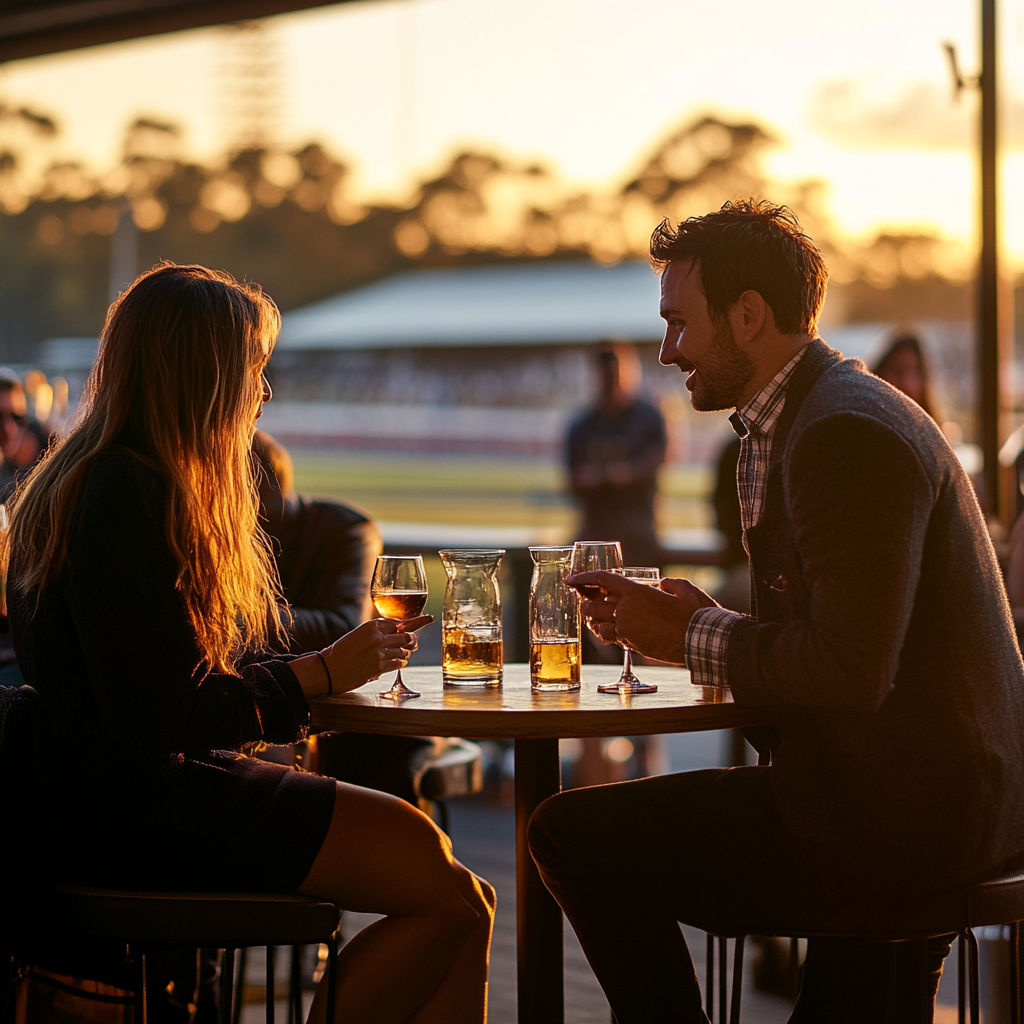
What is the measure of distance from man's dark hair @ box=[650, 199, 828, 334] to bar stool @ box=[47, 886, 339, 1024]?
3.36ft

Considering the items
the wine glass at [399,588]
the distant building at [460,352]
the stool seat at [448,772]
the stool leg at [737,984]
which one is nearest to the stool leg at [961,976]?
the stool leg at [737,984]

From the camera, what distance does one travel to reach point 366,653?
1710 mm

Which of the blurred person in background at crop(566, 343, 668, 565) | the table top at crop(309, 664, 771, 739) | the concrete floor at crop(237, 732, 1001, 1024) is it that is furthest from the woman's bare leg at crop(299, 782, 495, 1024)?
the blurred person in background at crop(566, 343, 668, 565)

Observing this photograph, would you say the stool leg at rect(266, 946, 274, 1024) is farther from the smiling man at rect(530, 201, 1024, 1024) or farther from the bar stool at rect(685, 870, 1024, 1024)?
the bar stool at rect(685, 870, 1024, 1024)

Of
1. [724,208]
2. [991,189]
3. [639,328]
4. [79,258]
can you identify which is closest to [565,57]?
[639,328]

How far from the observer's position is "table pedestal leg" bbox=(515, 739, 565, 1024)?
6.15 feet

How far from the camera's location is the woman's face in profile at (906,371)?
4293 mm

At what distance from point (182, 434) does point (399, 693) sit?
496 millimetres

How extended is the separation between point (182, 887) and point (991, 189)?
349 centimetres

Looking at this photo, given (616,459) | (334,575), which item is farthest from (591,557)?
(616,459)

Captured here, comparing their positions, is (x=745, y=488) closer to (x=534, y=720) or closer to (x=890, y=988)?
(x=534, y=720)

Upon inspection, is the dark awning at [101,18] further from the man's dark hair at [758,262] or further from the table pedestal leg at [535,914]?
the table pedestal leg at [535,914]

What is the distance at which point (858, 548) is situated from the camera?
1.46 meters

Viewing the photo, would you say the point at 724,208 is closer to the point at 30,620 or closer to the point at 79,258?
the point at 30,620
